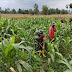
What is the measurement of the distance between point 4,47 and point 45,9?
21.0 metres

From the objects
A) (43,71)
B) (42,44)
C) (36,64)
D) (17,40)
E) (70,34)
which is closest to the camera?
(43,71)

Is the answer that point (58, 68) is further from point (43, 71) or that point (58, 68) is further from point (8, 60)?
point (8, 60)

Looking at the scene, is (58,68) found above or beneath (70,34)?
beneath

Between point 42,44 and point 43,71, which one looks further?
point 42,44

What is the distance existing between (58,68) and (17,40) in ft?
5.71

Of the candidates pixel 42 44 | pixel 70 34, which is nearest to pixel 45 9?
pixel 70 34

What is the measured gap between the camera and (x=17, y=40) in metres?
3.21

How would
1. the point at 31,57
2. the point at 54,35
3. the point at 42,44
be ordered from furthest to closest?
the point at 54,35 → the point at 42,44 → the point at 31,57

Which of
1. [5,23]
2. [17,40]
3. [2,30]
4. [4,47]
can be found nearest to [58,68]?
[4,47]

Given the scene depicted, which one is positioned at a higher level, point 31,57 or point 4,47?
point 4,47

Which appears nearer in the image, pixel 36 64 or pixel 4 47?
pixel 4 47

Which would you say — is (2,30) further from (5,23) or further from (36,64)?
(36,64)

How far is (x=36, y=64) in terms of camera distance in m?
2.08

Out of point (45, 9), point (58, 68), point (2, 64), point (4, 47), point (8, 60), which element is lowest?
point (58, 68)
